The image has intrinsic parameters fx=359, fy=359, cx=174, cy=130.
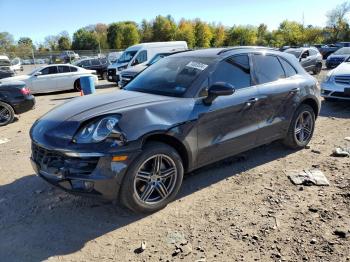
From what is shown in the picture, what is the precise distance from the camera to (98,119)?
3.71m

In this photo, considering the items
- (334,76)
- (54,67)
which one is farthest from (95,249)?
(54,67)

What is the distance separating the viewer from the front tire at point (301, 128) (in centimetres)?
571

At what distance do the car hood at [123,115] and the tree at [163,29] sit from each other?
93329mm

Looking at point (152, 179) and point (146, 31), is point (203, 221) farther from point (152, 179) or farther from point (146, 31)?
point (146, 31)

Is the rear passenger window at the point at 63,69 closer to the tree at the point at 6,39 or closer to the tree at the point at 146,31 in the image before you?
the tree at the point at 6,39

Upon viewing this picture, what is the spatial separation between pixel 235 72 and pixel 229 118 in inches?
27.6

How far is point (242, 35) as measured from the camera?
320 feet

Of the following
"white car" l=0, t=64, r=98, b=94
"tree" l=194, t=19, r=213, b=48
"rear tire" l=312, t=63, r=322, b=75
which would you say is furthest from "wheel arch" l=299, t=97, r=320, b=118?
"tree" l=194, t=19, r=213, b=48

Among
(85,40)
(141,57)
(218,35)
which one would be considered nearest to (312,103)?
(141,57)

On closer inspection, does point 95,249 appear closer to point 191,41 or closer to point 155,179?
point 155,179

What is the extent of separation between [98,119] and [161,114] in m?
0.69

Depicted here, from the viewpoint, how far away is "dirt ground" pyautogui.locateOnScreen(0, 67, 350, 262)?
3.30 metres

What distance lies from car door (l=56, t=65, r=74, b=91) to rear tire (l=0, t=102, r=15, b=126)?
7.44 m

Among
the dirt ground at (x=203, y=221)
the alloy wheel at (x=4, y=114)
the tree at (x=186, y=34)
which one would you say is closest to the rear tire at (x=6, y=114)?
the alloy wheel at (x=4, y=114)
